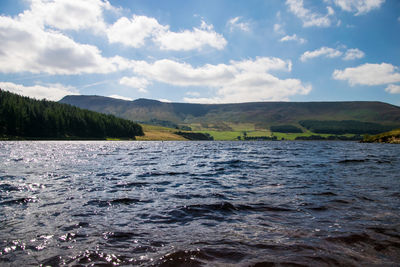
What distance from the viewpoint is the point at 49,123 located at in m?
144

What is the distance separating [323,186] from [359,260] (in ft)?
33.5

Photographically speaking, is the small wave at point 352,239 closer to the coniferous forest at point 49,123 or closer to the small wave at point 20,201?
the small wave at point 20,201

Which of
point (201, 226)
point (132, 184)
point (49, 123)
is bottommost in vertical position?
point (132, 184)

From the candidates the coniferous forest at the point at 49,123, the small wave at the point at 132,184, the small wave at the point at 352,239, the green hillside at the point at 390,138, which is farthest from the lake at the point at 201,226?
the coniferous forest at the point at 49,123

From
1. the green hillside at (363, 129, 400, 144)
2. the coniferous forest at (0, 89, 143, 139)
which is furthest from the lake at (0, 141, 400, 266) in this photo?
the coniferous forest at (0, 89, 143, 139)

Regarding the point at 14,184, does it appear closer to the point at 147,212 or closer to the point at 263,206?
the point at 147,212

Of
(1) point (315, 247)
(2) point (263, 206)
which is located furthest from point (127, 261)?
(2) point (263, 206)

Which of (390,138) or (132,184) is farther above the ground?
(390,138)

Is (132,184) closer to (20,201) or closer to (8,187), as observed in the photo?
(20,201)

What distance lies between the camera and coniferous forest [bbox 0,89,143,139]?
127000 millimetres

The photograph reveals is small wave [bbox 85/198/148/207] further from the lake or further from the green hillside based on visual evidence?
the green hillside

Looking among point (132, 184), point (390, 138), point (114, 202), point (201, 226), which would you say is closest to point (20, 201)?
point (114, 202)

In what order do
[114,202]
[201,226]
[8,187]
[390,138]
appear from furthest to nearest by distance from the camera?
[390,138]
[8,187]
[114,202]
[201,226]

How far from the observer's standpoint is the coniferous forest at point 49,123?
127000 millimetres
